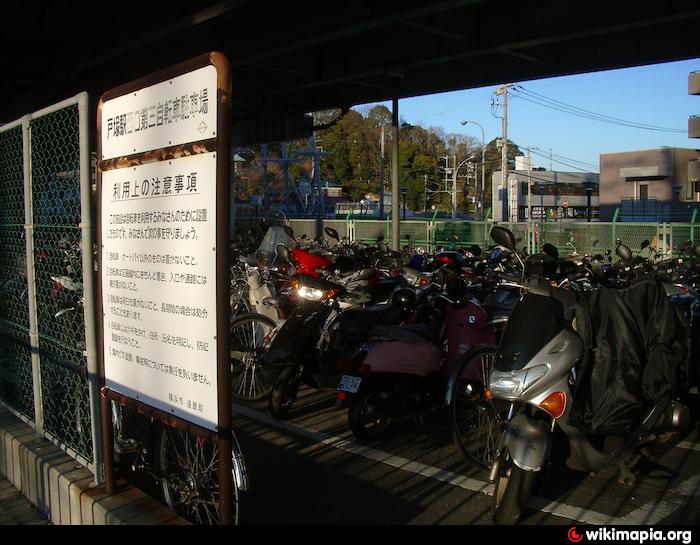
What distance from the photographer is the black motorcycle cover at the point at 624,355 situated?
400 cm

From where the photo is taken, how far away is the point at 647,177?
46.1m

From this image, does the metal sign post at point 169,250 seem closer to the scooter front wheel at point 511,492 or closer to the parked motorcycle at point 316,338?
the scooter front wheel at point 511,492

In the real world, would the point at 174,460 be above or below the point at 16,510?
above

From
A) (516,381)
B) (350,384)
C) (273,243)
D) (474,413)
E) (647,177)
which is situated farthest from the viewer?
(647,177)

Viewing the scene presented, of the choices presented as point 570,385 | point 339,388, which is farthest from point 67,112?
point 570,385

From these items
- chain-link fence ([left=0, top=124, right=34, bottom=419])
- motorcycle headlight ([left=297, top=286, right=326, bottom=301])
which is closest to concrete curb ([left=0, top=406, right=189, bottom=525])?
chain-link fence ([left=0, top=124, right=34, bottom=419])

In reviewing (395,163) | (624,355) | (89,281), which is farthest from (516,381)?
(395,163)

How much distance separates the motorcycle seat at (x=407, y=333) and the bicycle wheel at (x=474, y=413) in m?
0.56

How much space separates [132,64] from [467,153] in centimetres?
6865

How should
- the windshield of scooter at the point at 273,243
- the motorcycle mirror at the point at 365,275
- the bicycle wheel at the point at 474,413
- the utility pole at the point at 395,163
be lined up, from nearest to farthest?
the bicycle wheel at the point at 474,413 < the motorcycle mirror at the point at 365,275 < the windshield of scooter at the point at 273,243 < the utility pole at the point at 395,163

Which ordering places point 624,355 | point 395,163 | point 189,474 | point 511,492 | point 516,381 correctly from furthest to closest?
1. point 395,163
2. point 624,355
3. point 516,381
4. point 511,492
5. point 189,474

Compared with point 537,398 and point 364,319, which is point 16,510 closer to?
point 364,319

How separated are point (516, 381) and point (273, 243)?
6301 millimetres
